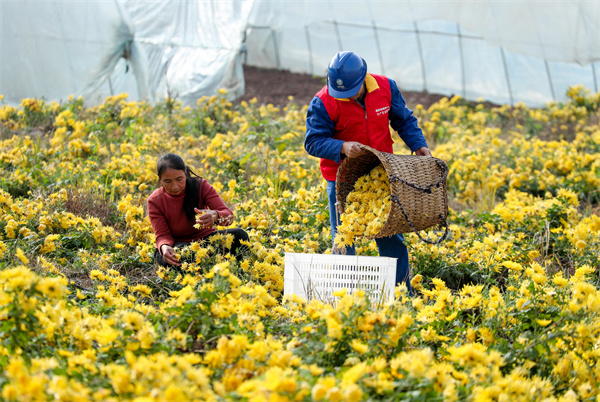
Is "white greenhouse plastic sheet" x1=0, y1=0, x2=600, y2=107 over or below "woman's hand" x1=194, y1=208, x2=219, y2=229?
over

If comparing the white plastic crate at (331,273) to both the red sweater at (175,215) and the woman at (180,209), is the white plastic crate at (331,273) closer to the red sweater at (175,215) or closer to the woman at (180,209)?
the woman at (180,209)

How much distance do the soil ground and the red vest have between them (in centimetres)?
733

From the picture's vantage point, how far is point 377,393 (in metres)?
1.70

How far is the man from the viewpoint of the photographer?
286 centimetres

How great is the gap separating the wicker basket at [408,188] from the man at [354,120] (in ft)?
0.32

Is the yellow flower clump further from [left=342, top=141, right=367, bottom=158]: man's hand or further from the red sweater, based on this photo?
the red sweater

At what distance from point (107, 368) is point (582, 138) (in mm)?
6800

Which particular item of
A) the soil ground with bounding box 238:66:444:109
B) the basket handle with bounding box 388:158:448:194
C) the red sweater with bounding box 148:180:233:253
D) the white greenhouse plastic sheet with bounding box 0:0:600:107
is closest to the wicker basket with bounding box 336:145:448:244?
the basket handle with bounding box 388:158:448:194

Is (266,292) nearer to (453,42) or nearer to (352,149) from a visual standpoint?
(352,149)

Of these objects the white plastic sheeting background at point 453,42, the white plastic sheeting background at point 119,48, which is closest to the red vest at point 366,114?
the white plastic sheeting background at point 119,48

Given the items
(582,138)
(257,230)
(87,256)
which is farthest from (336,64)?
(582,138)

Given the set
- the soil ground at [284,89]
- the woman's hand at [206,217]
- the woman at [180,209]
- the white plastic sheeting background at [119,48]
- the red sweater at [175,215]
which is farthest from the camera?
the soil ground at [284,89]

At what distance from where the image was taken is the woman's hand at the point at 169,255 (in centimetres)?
310

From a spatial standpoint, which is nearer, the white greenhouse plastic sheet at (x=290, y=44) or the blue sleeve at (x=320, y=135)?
the blue sleeve at (x=320, y=135)
